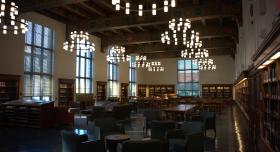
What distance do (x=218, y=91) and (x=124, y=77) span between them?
29.2 ft

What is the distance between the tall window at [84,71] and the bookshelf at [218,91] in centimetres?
1161

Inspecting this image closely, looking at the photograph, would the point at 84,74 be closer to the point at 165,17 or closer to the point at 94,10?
the point at 94,10

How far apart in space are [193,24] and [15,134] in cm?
1136

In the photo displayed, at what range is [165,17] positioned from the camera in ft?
40.3

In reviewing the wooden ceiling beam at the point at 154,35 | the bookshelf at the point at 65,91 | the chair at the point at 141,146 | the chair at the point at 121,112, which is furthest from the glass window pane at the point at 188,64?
the chair at the point at 141,146

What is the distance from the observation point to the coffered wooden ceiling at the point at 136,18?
37.3ft

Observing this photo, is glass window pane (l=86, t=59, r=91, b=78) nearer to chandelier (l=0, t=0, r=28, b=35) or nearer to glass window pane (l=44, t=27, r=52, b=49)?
A: glass window pane (l=44, t=27, r=52, b=49)

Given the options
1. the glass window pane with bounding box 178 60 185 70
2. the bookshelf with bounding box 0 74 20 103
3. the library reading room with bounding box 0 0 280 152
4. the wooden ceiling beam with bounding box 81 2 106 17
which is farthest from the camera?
the glass window pane with bounding box 178 60 185 70

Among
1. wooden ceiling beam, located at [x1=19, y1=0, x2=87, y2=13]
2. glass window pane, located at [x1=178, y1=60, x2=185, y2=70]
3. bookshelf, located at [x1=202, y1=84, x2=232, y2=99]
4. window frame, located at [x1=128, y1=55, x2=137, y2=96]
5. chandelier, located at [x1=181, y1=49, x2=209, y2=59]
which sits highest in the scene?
wooden ceiling beam, located at [x1=19, y1=0, x2=87, y2=13]

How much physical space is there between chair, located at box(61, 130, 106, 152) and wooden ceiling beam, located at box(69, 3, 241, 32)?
8961 millimetres

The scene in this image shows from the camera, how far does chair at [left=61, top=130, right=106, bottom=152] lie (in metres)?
4.05

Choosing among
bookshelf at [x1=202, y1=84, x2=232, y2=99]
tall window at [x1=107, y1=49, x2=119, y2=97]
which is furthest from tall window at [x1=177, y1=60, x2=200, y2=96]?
tall window at [x1=107, y1=49, x2=119, y2=97]

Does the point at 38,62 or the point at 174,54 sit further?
the point at 174,54

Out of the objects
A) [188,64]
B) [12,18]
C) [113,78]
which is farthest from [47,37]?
[188,64]
